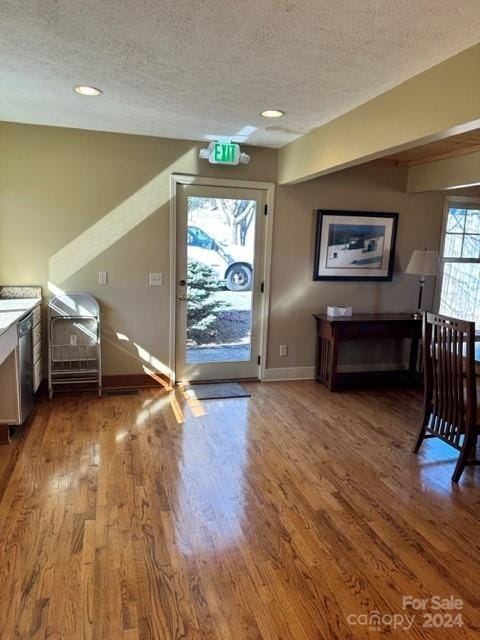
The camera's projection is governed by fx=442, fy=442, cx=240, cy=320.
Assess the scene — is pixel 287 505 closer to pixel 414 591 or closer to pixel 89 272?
→ pixel 414 591

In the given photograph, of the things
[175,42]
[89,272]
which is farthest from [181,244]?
[175,42]

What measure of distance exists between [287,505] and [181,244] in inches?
106

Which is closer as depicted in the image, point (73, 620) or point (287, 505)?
point (73, 620)

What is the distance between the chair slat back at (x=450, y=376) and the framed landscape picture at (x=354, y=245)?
1.84m

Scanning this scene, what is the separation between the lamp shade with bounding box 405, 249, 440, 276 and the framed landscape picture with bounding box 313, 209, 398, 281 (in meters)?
0.36

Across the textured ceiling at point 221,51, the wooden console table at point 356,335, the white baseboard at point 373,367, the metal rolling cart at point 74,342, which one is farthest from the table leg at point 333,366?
the metal rolling cart at point 74,342

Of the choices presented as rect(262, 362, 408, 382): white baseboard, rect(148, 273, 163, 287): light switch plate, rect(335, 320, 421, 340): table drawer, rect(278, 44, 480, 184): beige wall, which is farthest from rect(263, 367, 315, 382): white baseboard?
rect(278, 44, 480, 184): beige wall

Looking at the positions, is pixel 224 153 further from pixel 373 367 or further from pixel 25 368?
pixel 373 367

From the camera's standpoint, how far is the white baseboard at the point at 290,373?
4.79 meters

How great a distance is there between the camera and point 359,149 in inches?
116

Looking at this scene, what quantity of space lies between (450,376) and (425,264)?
2.00 metres

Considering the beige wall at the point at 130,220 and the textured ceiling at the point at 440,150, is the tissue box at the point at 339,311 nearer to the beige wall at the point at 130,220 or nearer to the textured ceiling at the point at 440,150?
the beige wall at the point at 130,220

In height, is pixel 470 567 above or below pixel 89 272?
below

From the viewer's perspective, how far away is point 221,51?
2.19 meters
